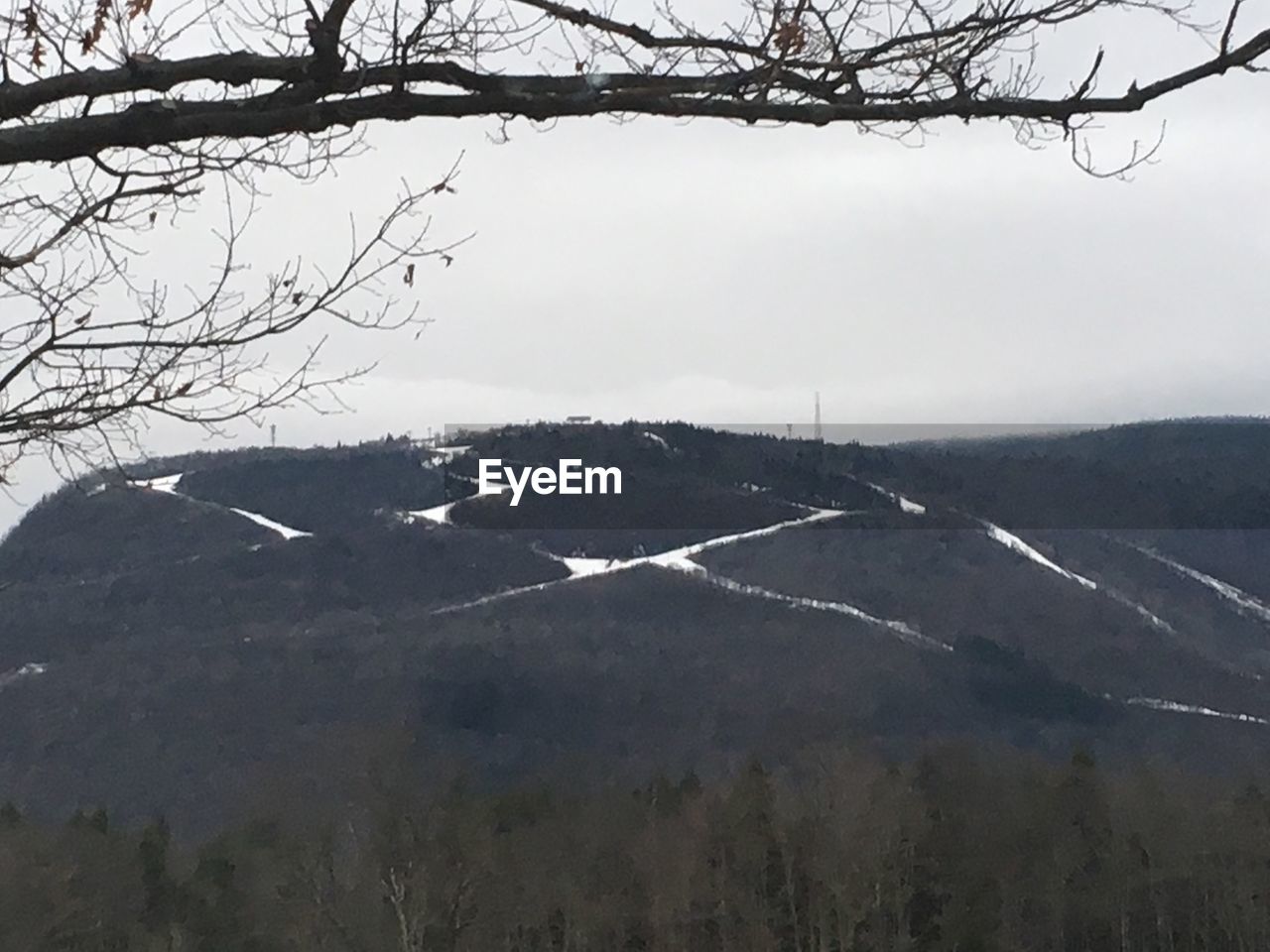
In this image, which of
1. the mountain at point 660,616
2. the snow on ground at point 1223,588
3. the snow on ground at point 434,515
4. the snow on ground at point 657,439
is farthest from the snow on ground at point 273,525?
the snow on ground at point 1223,588

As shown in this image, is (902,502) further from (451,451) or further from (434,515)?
(451,451)

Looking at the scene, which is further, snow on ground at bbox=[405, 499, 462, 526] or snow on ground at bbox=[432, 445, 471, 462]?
snow on ground at bbox=[405, 499, 462, 526]

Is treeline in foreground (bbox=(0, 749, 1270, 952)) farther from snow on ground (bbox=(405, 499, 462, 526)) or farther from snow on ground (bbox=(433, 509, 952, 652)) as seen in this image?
snow on ground (bbox=(405, 499, 462, 526))

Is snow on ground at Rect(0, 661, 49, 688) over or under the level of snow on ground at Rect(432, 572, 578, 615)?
under

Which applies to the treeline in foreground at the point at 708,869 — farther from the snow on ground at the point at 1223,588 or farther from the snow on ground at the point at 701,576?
the snow on ground at the point at 701,576

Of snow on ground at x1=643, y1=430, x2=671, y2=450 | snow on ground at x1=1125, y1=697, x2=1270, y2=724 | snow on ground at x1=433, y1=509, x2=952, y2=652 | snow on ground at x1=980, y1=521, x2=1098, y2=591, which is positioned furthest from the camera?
snow on ground at x1=433, y1=509, x2=952, y2=652

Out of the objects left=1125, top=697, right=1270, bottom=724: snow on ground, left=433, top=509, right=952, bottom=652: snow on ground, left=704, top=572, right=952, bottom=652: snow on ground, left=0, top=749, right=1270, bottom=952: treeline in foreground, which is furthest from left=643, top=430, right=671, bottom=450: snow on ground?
left=1125, top=697, right=1270, bottom=724: snow on ground

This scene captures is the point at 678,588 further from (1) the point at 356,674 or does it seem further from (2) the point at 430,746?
(2) the point at 430,746
